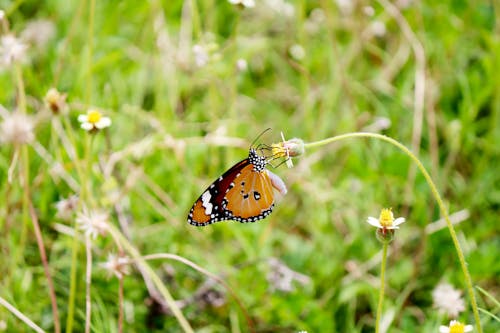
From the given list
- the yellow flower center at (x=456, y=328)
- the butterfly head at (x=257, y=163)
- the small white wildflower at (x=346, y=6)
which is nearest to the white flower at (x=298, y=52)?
the small white wildflower at (x=346, y=6)

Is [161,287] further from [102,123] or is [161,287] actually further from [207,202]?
[102,123]

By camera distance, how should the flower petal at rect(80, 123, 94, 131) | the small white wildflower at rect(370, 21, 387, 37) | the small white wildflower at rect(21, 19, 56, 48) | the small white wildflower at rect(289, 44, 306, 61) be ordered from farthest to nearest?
the small white wildflower at rect(370, 21, 387, 37) < the small white wildflower at rect(21, 19, 56, 48) < the small white wildflower at rect(289, 44, 306, 61) < the flower petal at rect(80, 123, 94, 131)

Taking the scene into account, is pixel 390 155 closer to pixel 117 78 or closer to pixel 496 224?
pixel 496 224

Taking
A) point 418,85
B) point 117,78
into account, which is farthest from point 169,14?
point 418,85

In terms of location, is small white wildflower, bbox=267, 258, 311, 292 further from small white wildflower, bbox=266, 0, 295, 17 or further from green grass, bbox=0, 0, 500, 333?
small white wildflower, bbox=266, 0, 295, 17

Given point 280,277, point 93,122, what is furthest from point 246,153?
point 93,122

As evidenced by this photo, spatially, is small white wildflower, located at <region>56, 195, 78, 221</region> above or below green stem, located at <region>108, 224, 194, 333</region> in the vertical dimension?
above

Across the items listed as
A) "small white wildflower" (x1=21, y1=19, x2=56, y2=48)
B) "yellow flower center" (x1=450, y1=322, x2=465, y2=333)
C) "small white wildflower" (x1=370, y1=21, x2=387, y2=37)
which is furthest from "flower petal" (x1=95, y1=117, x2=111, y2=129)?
"small white wildflower" (x1=370, y1=21, x2=387, y2=37)
